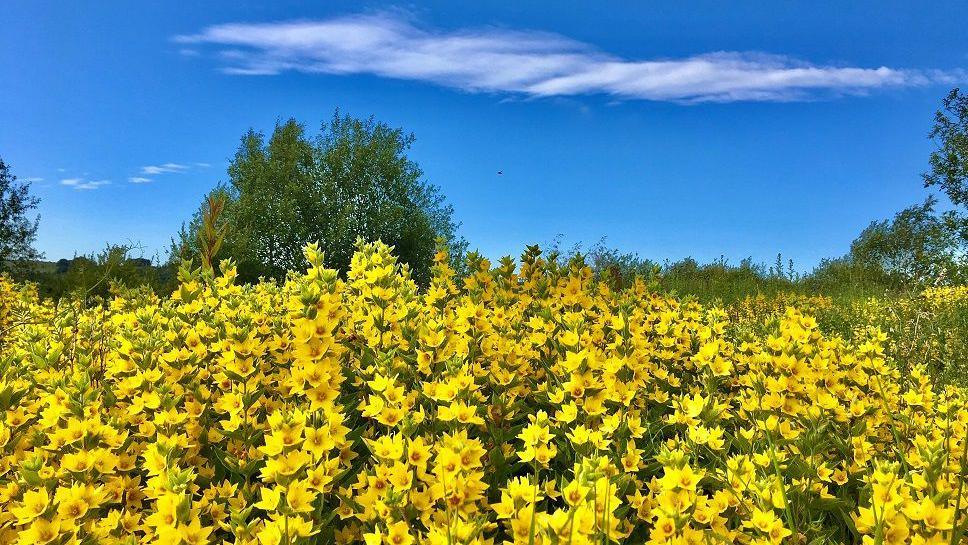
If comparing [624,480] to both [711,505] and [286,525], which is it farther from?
[286,525]

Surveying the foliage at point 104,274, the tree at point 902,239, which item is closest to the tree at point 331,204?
the foliage at point 104,274

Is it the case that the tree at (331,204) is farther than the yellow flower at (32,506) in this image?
Yes

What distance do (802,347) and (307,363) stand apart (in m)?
2.43

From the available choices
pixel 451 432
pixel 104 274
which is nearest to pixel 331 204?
pixel 104 274

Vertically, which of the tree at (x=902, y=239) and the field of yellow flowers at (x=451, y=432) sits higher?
the tree at (x=902, y=239)

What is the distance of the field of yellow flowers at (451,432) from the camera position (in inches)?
84.5

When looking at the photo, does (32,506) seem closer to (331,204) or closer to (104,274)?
(104,274)

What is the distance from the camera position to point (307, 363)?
2.75 m

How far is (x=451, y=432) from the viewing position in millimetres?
2541

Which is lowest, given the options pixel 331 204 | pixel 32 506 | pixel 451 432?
pixel 32 506

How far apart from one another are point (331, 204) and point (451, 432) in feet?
69.9

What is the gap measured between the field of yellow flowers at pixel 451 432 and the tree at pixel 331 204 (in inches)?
705

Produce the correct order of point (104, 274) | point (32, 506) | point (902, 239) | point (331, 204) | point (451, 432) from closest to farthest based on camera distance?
point (32, 506) < point (451, 432) < point (104, 274) < point (331, 204) < point (902, 239)

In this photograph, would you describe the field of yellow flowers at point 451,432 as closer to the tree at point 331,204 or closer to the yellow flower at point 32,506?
the yellow flower at point 32,506
